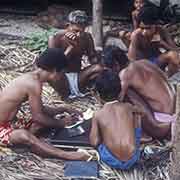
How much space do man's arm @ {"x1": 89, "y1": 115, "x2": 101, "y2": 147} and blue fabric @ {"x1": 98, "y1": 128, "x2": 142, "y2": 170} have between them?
0.07m

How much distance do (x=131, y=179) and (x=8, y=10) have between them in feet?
15.7

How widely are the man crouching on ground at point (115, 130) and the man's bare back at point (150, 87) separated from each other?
47cm

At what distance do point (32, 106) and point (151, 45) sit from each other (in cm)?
186

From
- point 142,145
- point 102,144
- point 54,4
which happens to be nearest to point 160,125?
point 142,145

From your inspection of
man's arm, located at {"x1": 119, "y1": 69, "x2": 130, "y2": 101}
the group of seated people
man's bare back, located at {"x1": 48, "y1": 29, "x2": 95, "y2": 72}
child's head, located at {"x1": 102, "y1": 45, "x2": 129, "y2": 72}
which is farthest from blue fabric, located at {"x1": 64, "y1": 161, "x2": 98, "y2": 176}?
man's bare back, located at {"x1": 48, "y1": 29, "x2": 95, "y2": 72}

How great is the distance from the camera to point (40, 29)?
349 inches

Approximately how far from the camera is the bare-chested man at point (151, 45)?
6882 millimetres

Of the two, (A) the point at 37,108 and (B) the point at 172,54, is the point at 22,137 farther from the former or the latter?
(B) the point at 172,54

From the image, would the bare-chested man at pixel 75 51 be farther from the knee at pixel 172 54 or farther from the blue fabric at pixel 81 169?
the blue fabric at pixel 81 169

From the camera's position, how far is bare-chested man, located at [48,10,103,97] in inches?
266

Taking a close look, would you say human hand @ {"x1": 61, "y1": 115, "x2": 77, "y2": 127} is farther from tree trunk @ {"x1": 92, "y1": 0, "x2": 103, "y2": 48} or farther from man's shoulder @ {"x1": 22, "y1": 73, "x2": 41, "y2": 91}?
tree trunk @ {"x1": 92, "y1": 0, "x2": 103, "y2": 48}

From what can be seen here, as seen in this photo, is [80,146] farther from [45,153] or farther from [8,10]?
[8,10]

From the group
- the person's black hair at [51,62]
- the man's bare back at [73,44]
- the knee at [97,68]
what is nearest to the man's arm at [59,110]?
the person's black hair at [51,62]

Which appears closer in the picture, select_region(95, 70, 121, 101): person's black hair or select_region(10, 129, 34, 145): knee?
select_region(95, 70, 121, 101): person's black hair
